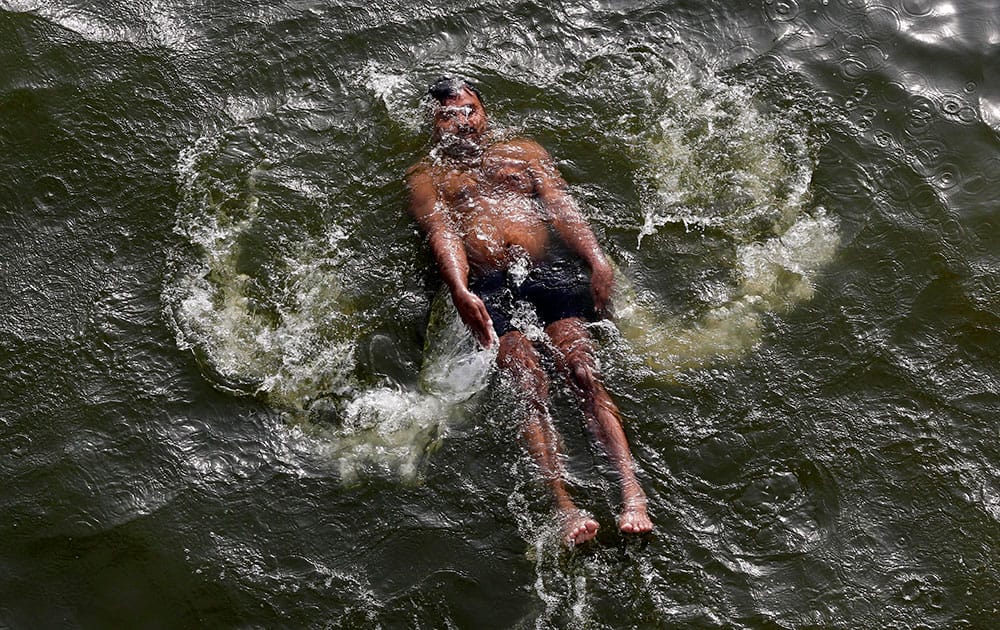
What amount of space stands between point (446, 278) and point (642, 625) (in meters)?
2.46

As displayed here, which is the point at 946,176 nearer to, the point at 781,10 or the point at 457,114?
the point at 781,10

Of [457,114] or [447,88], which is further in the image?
[447,88]

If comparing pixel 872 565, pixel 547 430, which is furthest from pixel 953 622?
pixel 547 430

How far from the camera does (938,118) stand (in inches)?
280

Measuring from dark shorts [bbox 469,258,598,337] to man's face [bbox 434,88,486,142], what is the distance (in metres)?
1.26

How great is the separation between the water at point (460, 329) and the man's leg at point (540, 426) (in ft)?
0.37

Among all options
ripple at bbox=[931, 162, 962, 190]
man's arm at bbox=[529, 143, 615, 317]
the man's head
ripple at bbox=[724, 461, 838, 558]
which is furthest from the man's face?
ripple at bbox=[931, 162, 962, 190]

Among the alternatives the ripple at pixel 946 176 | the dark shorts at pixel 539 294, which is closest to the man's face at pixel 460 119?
the dark shorts at pixel 539 294

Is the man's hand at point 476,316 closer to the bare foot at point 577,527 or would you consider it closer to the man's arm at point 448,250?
the man's arm at point 448,250

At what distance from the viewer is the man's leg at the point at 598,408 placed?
5.00 meters

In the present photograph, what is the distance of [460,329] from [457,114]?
1.78 meters

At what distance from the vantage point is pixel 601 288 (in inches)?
231

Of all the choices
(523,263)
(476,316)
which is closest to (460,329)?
(476,316)

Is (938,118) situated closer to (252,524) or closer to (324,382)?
(324,382)
